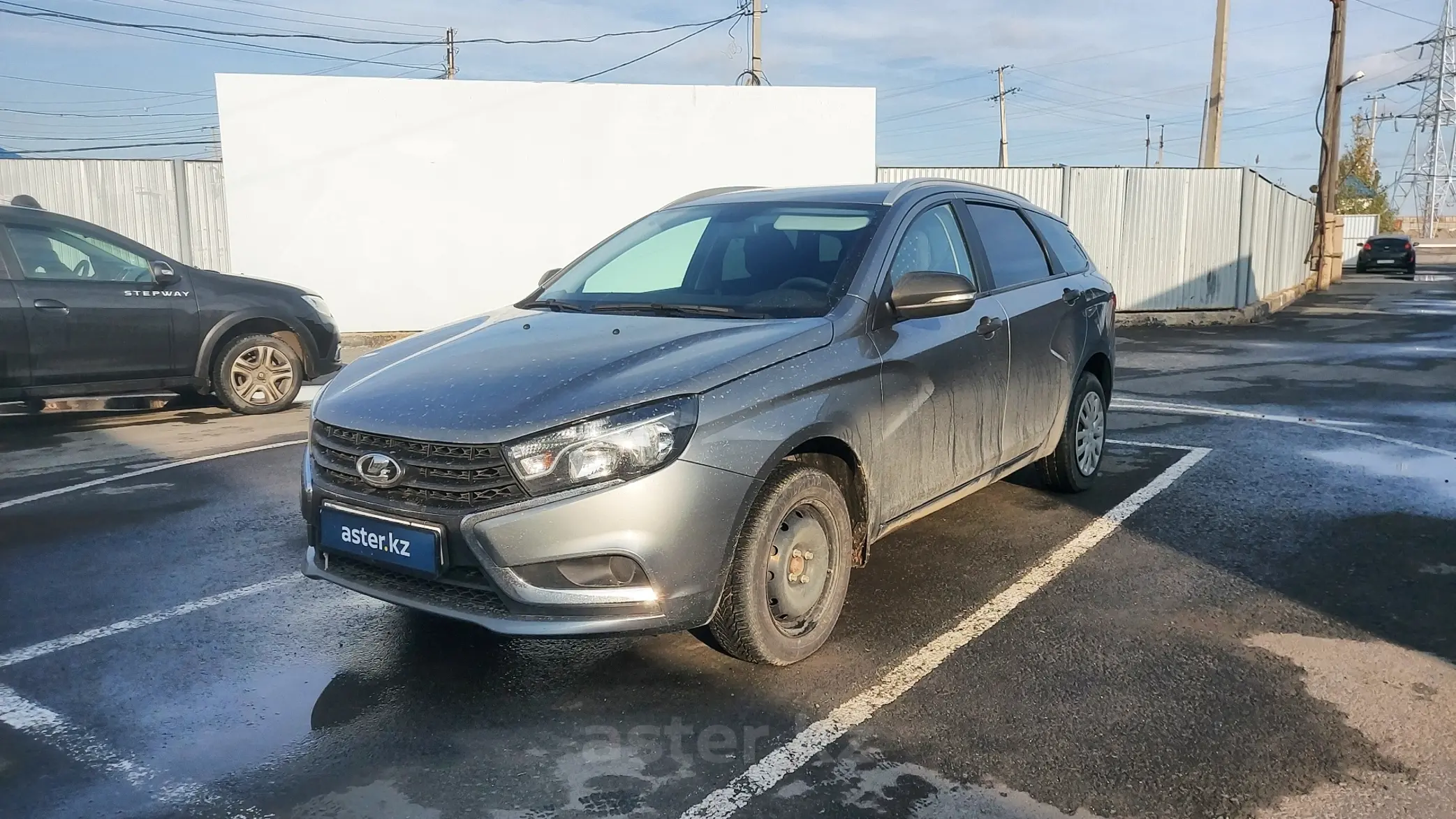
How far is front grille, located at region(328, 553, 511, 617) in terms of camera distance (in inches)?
135

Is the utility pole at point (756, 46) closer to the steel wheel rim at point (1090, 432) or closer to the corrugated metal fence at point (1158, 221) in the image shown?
the corrugated metal fence at point (1158, 221)

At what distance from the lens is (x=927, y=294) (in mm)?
4254

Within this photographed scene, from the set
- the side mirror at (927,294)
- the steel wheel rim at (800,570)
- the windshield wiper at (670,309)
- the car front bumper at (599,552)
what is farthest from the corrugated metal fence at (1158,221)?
the car front bumper at (599,552)

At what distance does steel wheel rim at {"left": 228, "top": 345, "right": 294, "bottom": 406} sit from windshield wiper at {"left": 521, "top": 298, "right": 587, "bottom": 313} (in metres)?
5.43

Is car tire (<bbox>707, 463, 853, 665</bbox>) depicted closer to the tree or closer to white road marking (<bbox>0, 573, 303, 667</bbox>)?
white road marking (<bbox>0, 573, 303, 667</bbox>)

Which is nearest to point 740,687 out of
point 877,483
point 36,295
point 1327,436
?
point 877,483

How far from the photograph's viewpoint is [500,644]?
4.19 m

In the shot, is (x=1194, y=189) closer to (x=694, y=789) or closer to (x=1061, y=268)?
(x=1061, y=268)

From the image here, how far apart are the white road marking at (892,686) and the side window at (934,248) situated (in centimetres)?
141

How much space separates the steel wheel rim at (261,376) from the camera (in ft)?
31.0

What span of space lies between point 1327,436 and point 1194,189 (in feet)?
41.6

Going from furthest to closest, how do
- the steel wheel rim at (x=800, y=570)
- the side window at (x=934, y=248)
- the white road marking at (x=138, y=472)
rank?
the white road marking at (x=138, y=472) → the side window at (x=934, y=248) → the steel wheel rim at (x=800, y=570)

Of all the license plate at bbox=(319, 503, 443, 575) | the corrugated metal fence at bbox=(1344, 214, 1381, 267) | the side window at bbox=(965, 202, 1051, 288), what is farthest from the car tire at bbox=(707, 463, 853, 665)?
the corrugated metal fence at bbox=(1344, 214, 1381, 267)

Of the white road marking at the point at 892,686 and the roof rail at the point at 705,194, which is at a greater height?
the roof rail at the point at 705,194
